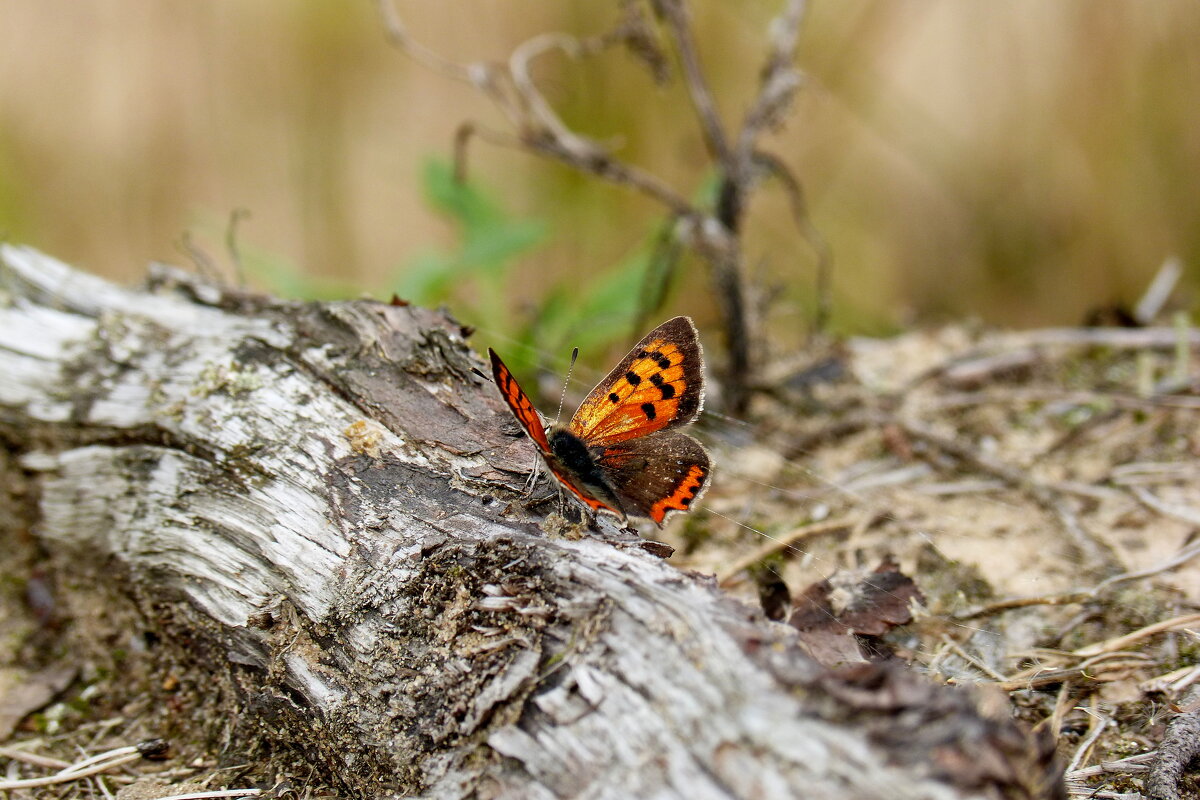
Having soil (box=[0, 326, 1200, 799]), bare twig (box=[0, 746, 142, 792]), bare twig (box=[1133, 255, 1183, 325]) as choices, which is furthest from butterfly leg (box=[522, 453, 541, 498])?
bare twig (box=[1133, 255, 1183, 325])

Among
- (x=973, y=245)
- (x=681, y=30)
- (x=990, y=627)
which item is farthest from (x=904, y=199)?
(x=990, y=627)

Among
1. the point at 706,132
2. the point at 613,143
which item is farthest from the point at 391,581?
the point at 613,143

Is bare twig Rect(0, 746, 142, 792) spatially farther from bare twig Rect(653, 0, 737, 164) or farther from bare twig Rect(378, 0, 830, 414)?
bare twig Rect(653, 0, 737, 164)

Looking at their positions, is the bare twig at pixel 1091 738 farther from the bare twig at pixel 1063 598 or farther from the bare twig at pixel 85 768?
the bare twig at pixel 85 768

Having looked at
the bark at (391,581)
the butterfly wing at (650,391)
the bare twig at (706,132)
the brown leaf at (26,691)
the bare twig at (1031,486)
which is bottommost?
the brown leaf at (26,691)

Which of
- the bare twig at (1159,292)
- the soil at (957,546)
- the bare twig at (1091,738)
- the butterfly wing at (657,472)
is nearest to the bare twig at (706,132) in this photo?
the soil at (957,546)

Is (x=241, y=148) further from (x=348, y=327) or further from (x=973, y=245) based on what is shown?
(x=973, y=245)
